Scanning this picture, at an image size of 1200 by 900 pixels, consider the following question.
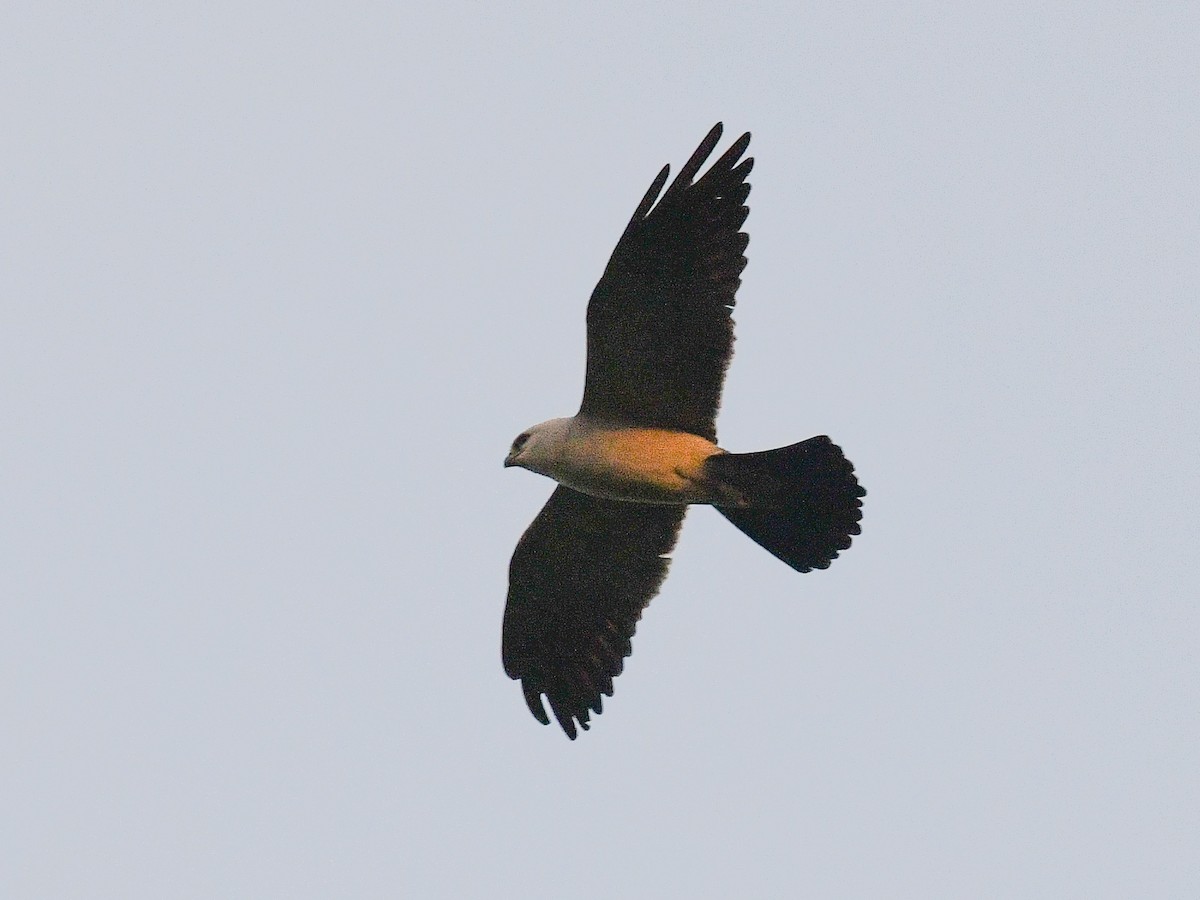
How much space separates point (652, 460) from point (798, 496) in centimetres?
83

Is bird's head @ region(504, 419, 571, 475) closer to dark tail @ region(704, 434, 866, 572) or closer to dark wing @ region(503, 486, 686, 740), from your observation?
dark wing @ region(503, 486, 686, 740)

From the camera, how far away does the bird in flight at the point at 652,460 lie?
9.91 meters

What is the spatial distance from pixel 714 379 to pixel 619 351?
55 cm

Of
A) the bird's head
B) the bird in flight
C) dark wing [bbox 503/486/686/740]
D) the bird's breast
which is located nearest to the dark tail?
the bird in flight

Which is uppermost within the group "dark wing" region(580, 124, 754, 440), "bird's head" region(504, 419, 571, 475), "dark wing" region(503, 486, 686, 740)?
"dark wing" region(580, 124, 754, 440)

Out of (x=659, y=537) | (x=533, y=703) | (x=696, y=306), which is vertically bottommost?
(x=533, y=703)

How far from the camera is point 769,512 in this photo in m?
10.6

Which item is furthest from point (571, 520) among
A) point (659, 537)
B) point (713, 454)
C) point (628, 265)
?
point (628, 265)

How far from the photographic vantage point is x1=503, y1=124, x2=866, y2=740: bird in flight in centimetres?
991

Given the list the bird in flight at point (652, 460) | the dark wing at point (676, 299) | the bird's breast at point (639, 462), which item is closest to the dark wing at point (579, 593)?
the bird in flight at point (652, 460)

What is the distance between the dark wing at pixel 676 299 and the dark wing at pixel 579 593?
119cm

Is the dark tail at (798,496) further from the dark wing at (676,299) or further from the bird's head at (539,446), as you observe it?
the bird's head at (539,446)

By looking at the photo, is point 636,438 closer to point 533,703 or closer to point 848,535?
point 848,535

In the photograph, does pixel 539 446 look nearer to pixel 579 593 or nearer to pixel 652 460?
pixel 652 460
